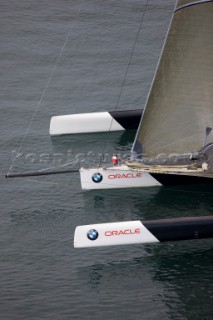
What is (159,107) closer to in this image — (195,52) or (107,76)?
(195,52)

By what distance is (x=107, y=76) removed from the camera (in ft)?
177

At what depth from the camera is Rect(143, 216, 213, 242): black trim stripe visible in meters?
35.5

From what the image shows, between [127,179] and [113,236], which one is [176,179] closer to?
[127,179]

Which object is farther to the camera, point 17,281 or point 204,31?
point 204,31

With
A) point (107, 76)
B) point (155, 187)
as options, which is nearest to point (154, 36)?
point (107, 76)

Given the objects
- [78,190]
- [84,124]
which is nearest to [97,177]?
[78,190]

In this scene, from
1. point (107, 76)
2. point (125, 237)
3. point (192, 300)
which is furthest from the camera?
point (107, 76)

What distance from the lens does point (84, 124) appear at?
155 feet

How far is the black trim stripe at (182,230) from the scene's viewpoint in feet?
116

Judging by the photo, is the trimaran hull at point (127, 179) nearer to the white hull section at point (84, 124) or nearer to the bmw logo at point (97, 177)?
the bmw logo at point (97, 177)

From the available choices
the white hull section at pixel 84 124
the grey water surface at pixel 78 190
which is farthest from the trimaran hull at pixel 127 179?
the white hull section at pixel 84 124

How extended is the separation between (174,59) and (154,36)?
2024 cm

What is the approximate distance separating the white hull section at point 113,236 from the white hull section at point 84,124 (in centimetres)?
1232

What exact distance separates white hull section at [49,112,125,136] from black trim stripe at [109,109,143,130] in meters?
0.23
